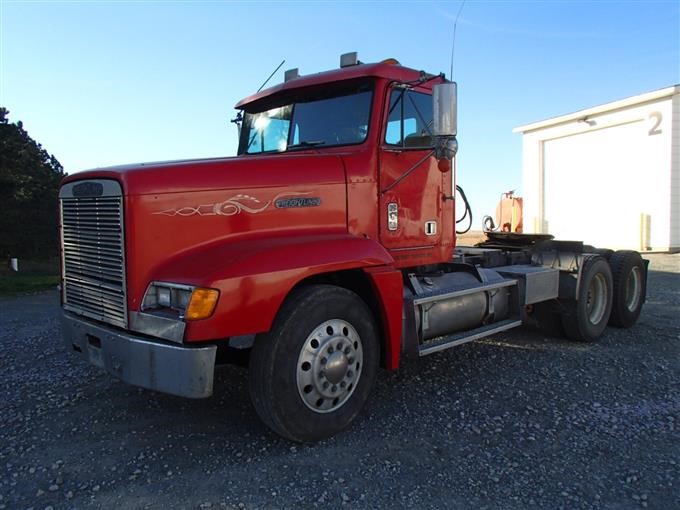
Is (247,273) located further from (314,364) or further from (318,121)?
(318,121)

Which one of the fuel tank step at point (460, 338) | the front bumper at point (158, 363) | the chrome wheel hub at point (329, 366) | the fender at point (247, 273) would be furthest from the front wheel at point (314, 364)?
the fuel tank step at point (460, 338)

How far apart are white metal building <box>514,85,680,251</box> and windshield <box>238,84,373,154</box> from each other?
16735 mm

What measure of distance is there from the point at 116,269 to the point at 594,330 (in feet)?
19.2

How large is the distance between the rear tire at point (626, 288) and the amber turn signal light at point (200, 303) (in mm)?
6173

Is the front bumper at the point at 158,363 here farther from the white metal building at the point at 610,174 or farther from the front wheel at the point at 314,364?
the white metal building at the point at 610,174

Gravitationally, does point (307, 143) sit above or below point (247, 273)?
above

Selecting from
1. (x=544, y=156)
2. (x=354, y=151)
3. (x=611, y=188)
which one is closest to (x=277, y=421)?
(x=354, y=151)

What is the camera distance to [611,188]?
1944 cm

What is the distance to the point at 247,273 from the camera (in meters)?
3.34

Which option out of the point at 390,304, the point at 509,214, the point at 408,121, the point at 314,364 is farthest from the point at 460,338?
the point at 509,214

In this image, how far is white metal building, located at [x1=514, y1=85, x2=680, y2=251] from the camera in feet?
58.1

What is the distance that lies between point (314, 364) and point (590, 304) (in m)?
4.91

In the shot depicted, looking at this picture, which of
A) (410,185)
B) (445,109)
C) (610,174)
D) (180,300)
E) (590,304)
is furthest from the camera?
(610,174)

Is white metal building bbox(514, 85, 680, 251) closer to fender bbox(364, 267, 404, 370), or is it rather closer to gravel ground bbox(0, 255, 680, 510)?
gravel ground bbox(0, 255, 680, 510)
